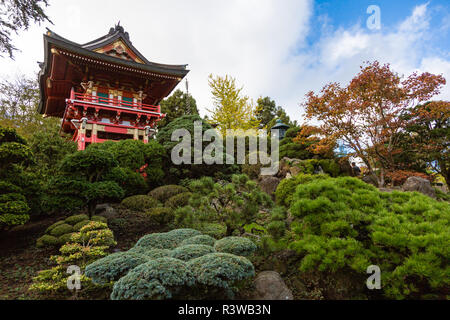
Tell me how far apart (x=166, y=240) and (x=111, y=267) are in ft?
3.88

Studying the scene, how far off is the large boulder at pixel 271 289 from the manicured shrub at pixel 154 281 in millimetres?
1038

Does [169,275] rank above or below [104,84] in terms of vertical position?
below

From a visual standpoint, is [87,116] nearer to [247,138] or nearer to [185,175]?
[185,175]

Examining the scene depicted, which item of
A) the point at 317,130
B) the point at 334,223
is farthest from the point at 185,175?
the point at 334,223

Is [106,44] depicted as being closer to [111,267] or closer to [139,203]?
[139,203]

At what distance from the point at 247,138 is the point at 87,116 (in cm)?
818

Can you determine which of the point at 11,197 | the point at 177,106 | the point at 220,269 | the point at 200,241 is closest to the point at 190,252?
the point at 200,241

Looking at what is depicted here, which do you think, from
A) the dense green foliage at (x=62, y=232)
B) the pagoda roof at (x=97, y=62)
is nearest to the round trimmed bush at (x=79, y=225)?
the dense green foliage at (x=62, y=232)

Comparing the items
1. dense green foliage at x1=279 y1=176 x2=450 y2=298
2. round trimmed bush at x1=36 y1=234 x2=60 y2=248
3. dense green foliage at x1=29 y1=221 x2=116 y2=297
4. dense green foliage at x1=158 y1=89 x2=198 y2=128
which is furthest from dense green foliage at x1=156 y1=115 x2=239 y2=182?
dense green foliage at x1=158 y1=89 x2=198 y2=128

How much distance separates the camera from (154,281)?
6.66 feet

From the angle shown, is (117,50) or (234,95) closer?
(117,50)

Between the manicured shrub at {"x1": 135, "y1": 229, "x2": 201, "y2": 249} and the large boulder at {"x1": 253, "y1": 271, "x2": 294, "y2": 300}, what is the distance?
55.5 inches

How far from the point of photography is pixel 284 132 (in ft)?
36.1

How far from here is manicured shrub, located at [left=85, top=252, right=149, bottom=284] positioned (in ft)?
7.82
